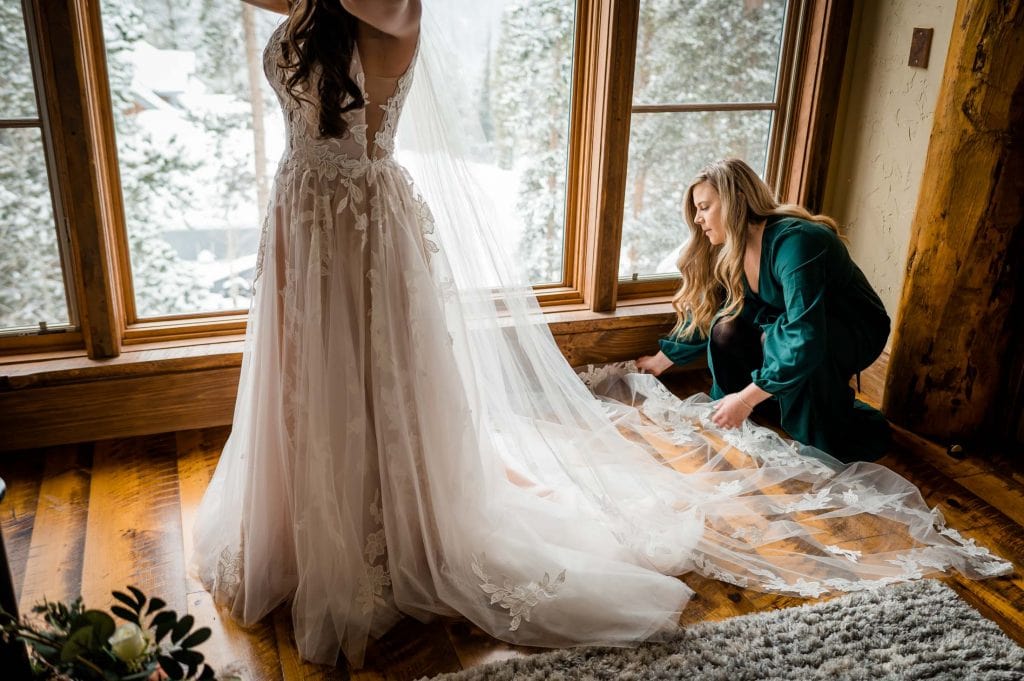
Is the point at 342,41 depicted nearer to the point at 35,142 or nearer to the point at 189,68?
the point at 189,68

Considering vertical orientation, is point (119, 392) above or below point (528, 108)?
below

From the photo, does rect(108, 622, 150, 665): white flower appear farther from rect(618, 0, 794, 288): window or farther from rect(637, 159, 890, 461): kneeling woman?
rect(618, 0, 794, 288): window

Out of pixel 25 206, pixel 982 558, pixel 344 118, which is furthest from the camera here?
pixel 25 206

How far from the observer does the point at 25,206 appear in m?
2.41

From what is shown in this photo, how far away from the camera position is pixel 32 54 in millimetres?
2291

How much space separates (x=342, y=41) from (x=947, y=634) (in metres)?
1.70

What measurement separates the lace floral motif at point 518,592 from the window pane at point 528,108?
1369 mm

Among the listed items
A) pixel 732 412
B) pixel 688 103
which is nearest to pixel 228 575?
pixel 732 412

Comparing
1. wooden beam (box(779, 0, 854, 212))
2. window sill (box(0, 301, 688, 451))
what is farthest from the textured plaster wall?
window sill (box(0, 301, 688, 451))

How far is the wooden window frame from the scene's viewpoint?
229 cm

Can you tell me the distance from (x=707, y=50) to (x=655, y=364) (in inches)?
42.7

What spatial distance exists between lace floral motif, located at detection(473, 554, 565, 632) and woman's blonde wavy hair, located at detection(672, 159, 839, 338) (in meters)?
1.25

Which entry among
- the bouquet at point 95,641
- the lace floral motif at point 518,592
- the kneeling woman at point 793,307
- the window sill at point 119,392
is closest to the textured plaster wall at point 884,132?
the kneeling woman at point 793,307

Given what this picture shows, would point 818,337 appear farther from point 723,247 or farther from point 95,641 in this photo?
point 95,641
